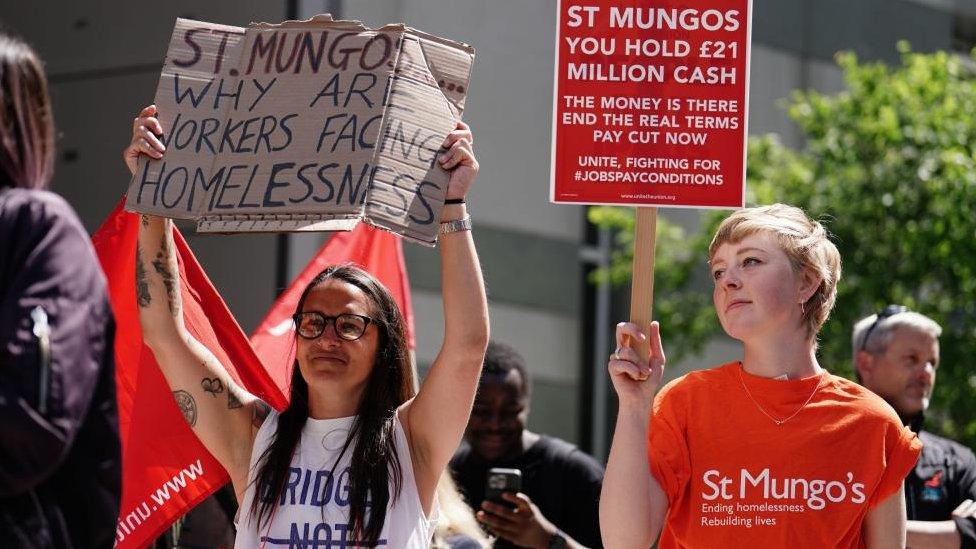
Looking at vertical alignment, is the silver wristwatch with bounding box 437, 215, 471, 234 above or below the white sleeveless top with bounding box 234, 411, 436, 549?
above

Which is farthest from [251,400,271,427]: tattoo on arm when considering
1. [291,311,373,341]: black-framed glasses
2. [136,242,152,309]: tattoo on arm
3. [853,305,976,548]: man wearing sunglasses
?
[853,305,976,548]: man wearing sunglasses

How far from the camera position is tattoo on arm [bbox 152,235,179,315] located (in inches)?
157

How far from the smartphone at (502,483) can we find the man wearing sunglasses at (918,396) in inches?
51.7

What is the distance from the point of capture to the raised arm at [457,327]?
3656mm

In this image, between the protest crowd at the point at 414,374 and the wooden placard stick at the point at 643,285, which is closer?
the protest crowd at the point at 414,374

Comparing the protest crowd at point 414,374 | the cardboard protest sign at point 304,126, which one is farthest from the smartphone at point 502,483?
the cardboard protest sign at point 304,126

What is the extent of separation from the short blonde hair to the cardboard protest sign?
73 centimetres

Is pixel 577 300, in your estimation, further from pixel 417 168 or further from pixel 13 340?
pixel 13 340

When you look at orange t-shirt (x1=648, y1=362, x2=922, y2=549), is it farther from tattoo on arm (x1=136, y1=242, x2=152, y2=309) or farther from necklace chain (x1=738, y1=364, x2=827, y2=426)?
tattoo on arm (x1=136, y1=242, x2=152, y2=309)

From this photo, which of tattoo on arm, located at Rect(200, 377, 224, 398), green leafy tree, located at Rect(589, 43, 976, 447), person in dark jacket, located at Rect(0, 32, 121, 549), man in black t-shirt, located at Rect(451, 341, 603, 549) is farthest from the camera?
green leafy tree, located at Rect(589, 43, 976, 447)

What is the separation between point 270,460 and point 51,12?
913 centimetres

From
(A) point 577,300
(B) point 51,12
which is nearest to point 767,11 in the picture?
(A) point 577,300

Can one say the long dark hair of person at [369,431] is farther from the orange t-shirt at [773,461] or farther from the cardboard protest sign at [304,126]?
the orange t-shirt at [773,461]

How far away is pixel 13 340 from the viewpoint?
Answer: 8.07 ft
